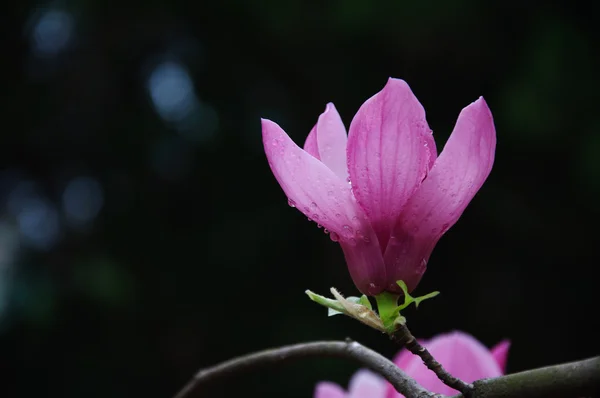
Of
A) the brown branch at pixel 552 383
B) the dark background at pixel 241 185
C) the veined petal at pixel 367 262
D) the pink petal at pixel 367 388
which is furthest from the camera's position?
the dark background at pixel 241 185

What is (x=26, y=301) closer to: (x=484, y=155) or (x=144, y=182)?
(x=144, y=182)

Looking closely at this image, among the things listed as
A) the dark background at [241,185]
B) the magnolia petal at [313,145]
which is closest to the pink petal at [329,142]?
the magnolia petal at [313,145]

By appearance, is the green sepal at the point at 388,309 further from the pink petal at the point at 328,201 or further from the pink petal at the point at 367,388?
the pink petal at the point at 367,388

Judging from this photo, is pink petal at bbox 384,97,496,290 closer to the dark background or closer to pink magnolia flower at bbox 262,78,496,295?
pink magnolia flower at bbox 262,78,496,295

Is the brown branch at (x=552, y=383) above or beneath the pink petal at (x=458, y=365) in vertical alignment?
above

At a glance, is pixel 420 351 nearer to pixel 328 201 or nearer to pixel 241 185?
pixel 328 201
